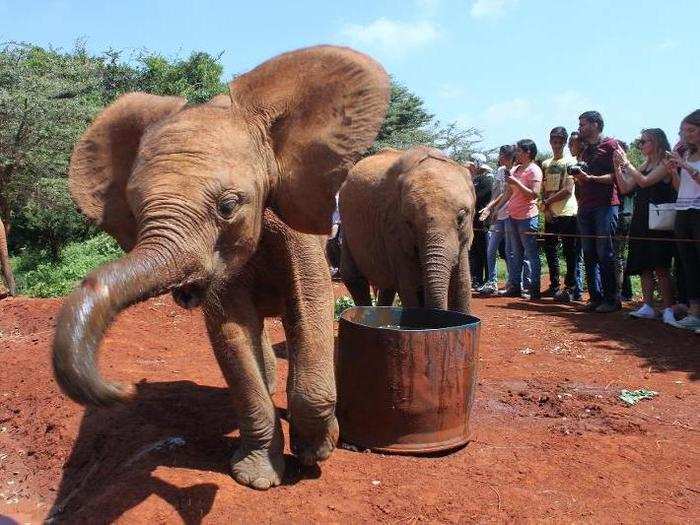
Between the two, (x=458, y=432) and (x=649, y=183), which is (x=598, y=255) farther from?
(x=458, y=432)

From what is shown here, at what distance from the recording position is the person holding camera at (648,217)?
320 inches

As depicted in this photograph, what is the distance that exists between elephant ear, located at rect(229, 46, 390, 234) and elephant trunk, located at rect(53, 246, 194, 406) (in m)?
0.99

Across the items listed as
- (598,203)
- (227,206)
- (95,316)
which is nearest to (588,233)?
(598,203)

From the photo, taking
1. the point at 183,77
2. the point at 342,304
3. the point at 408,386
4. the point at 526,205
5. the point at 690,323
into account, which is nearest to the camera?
the point at 408,386

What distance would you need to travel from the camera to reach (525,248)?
34.7ft

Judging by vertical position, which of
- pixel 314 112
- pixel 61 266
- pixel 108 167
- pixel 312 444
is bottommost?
pixel 312 444

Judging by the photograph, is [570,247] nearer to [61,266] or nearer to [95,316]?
[95,316]

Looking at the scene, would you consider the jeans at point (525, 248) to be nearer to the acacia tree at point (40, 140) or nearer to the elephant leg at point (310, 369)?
the elephant leg at point (310, 369)

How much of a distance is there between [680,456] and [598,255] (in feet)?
16.7

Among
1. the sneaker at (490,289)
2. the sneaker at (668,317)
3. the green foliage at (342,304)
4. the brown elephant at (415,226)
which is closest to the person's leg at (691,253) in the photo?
the sneaker at (668,317)

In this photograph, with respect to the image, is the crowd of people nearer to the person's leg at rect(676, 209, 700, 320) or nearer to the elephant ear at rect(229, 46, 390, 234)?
the person's leg at rect(676, 209, 700, 320)

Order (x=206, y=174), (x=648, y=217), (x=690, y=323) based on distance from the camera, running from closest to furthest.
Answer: (x=206, y=174), (x=690, y=323), (x=648, y=217)

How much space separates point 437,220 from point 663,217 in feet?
11.7

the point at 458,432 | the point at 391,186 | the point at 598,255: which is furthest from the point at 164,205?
the point at 598,255
